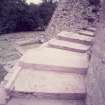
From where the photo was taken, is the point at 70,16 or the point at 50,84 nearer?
the point at 50,84

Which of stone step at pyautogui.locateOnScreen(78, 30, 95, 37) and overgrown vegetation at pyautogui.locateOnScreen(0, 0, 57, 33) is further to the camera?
overgrown vegetation at pyautogui.locateOnScreen(0, 0, 57, 33)

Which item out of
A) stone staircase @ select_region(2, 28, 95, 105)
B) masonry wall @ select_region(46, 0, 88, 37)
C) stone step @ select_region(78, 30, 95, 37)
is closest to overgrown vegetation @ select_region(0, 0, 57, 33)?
masonry wall @ select_region(46, 0, 88, 37)

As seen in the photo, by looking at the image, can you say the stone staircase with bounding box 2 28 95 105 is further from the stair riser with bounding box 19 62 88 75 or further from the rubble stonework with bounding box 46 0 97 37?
the rubble stonework with bounding box 46 0 97 37

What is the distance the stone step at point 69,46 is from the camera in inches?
140

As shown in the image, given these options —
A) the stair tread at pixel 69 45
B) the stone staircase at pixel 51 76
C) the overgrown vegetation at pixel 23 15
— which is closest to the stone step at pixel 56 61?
the stone staircase at pixel 51 76

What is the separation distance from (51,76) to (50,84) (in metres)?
0.18

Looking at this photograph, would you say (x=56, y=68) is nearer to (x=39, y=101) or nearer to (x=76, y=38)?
(x=39, y=101)

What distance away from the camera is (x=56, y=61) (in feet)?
10.1

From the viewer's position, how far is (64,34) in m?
4.20

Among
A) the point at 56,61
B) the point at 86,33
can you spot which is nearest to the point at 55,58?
the point at 56,61

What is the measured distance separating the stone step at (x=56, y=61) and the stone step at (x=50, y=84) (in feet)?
0.25

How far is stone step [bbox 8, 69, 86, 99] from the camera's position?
8.25ft

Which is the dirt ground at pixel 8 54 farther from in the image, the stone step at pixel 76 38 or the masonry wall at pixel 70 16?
the stone step at pixel 76 38

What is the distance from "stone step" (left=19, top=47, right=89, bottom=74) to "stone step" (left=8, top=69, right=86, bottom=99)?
76mm
